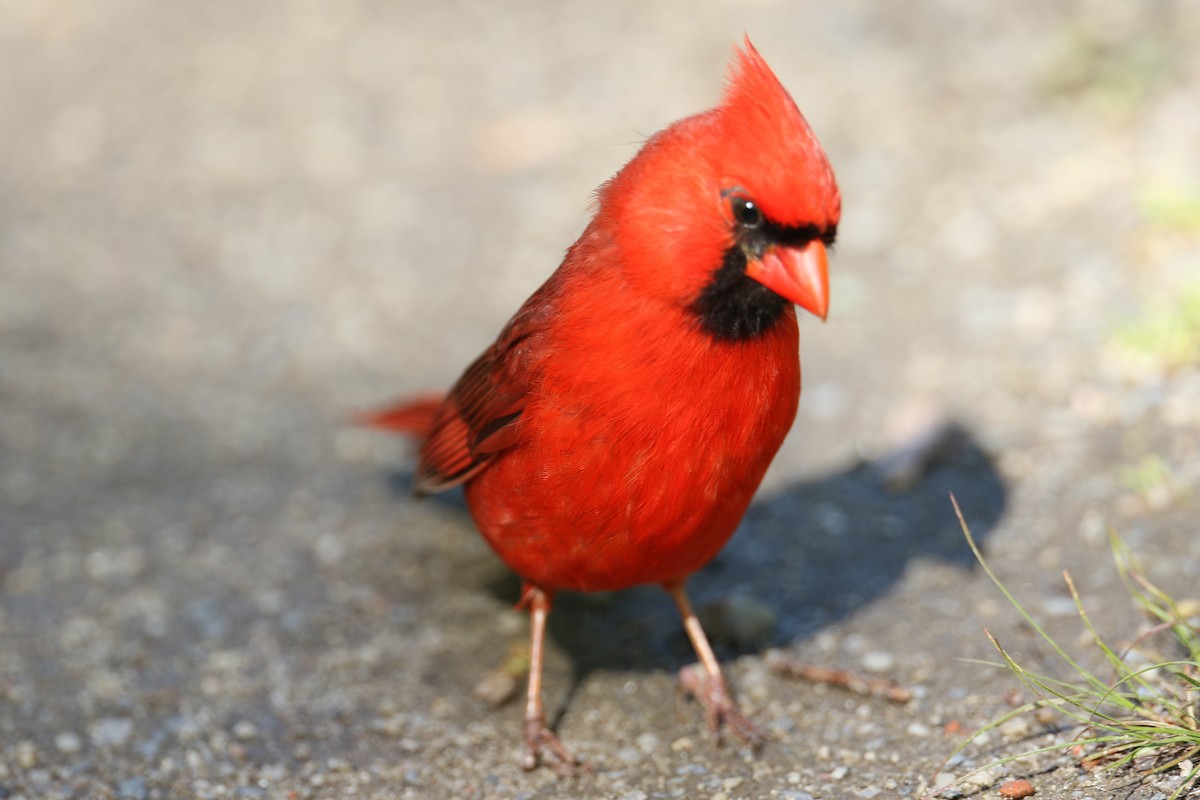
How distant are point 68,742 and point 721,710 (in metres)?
1.74

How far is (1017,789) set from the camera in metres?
2.74

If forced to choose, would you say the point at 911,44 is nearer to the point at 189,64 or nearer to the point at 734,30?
the point at 734,30

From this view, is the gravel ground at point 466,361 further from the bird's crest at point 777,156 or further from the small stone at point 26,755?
the bird's crest at point 777,156

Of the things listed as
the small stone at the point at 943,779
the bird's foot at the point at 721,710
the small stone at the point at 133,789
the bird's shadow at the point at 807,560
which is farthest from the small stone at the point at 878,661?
the small stone at the point at 133,789

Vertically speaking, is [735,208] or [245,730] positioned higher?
[735,208]

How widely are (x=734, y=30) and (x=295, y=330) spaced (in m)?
2.93

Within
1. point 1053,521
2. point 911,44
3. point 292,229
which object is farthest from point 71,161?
point 1053,521

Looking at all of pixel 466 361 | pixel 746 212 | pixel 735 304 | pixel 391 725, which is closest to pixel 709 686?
pixel 391 725

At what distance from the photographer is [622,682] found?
3.71 m

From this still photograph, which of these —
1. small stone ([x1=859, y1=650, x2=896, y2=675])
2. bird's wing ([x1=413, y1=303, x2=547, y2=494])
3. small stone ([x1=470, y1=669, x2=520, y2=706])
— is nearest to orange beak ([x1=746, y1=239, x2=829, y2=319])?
bird's wing ([x1=413, y1=303, x2=547, y2=494])

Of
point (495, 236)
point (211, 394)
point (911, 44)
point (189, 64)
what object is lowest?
point (211, 394)

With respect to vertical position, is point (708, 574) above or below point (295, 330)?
below

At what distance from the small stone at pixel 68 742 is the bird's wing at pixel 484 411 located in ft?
3.70

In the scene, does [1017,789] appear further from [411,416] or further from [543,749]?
[411,416]
